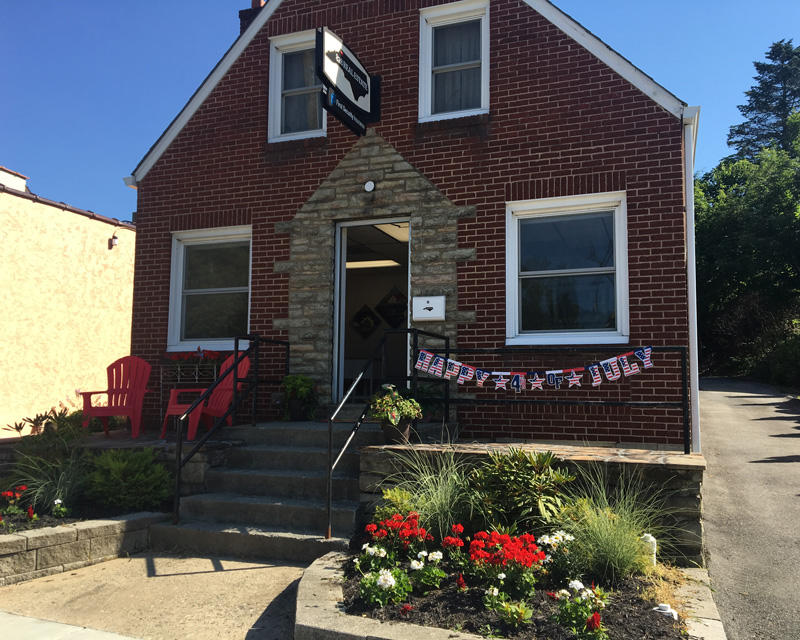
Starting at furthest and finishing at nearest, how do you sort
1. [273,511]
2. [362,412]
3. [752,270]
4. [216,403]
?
[752,270], [216,403], [362,412], [273,511]

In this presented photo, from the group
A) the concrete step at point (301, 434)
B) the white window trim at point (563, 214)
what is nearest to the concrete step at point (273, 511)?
the concrete step at point (301, 434)

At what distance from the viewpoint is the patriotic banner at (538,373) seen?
254 inches

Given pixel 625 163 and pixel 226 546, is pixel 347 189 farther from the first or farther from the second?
pixel 226 546

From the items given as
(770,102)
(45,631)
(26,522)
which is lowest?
(45,631)

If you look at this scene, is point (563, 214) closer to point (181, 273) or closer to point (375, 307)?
point (181, 273)

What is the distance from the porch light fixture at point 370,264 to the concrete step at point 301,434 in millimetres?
5797

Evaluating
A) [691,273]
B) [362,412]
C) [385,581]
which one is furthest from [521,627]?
[691,273]

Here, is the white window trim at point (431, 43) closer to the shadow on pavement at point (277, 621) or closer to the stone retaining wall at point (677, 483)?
the stone retaining wall at point (677, 483)

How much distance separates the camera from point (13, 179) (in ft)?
45.3

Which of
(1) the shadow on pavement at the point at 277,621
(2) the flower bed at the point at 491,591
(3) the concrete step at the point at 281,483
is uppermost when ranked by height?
Answer: (3) the concrete step at the point at 281,483

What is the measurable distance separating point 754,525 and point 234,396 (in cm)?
521

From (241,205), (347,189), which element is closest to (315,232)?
(347,189)

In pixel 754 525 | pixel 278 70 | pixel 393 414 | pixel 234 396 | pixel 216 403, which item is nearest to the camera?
pixel 393 414

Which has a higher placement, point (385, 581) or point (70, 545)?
point (385, 581)
